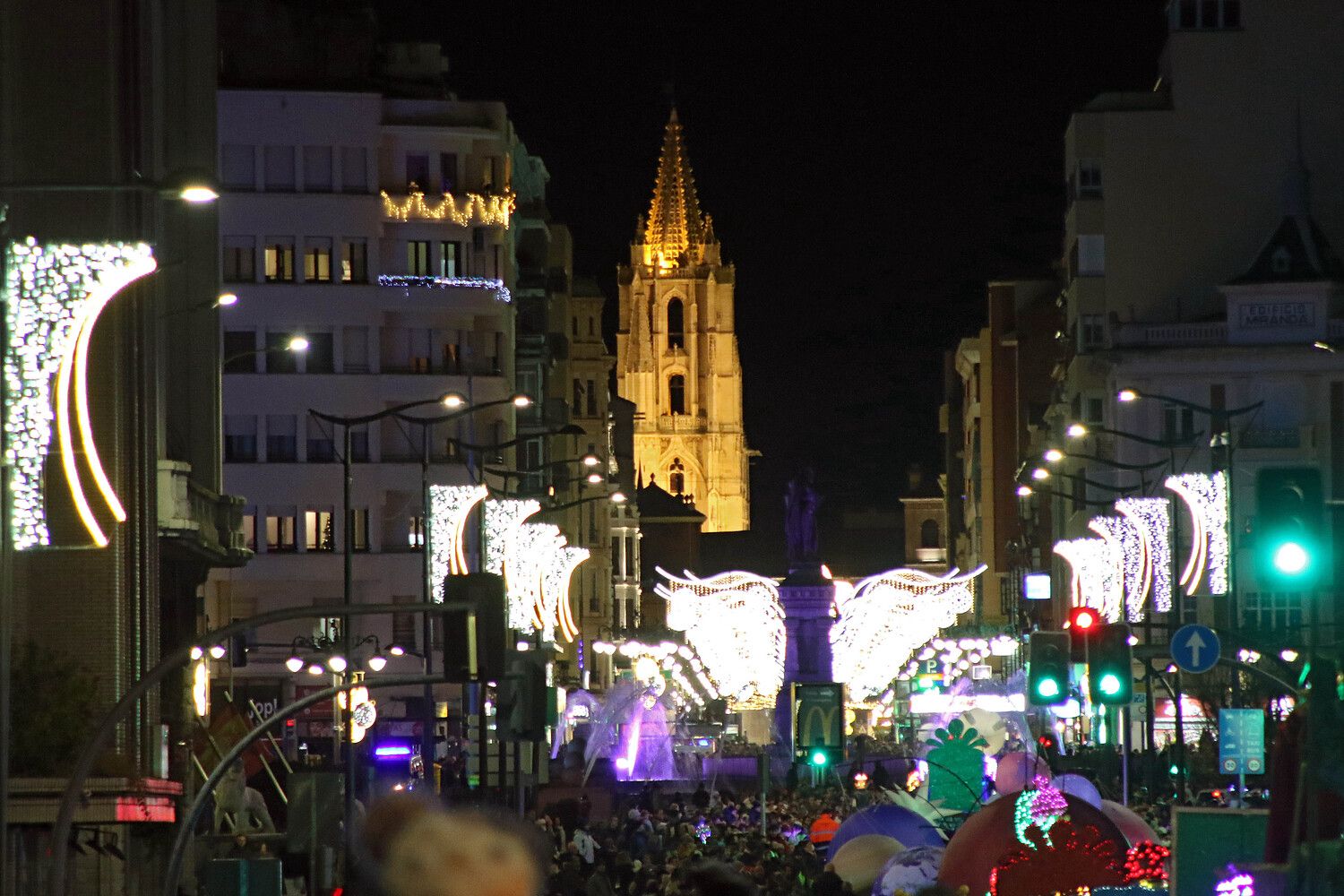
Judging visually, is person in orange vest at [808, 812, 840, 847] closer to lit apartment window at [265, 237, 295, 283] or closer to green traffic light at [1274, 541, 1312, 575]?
green traffic light at [1274, 541, 1312, 575]

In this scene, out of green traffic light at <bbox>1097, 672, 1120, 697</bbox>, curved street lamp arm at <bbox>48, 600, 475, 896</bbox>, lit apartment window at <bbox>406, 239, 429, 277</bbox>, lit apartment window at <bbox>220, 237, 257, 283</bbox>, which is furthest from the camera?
lit apartment window at <bbox>406, 239, 429, 277</bbox>

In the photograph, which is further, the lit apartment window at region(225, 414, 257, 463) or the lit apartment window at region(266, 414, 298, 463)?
the lit apartment window at region(266, 414, 298, 463)

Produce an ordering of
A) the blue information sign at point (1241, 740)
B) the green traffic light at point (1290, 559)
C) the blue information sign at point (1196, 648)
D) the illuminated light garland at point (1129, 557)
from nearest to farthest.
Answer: the green traffic light at point (1290, 559) → the blue information sign at point (1196, 648) → the blue information sign at point (1241, 740) → the illuminated light garland at point (1129, 557)

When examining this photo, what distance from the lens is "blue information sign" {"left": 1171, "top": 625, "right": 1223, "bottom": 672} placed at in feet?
101

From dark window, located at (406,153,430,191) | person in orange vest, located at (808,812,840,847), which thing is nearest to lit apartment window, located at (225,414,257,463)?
dark window, located at (406,153,430,191)

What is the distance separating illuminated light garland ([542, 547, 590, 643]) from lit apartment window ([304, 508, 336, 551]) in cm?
1246

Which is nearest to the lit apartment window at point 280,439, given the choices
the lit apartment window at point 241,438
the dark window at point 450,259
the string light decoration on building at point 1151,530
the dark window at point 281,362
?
the lit apartment window at point 241,438

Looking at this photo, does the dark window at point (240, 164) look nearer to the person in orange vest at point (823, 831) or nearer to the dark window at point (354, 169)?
the dark window at point (354, 169)

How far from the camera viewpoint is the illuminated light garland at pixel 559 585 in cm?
5828

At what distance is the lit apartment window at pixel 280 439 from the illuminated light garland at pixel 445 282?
450cm

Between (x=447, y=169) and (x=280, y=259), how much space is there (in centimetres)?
535

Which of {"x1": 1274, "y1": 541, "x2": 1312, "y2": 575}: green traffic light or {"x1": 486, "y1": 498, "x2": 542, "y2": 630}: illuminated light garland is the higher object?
{"x1": 486, "y1": 498, "x2": 542, "y2": 630}: illuminated light garland

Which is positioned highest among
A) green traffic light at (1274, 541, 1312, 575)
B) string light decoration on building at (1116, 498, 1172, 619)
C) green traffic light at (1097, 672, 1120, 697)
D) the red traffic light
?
string light decoration on building at (1116, 498, 1172, 619)

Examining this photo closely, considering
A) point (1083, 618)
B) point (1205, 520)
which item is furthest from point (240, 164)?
point (1083, 618)
